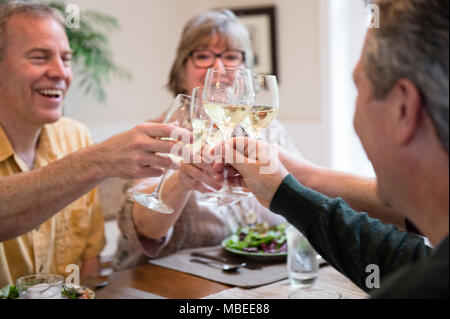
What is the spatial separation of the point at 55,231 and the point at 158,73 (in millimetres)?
3196

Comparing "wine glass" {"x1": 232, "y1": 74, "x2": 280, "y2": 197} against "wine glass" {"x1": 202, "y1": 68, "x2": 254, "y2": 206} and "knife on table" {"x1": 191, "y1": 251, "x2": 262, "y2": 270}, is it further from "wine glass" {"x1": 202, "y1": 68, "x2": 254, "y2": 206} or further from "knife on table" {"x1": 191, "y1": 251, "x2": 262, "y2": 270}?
"knife on table" {"x1": 191, "y1": 251, "x2": 262, "y2": 270}

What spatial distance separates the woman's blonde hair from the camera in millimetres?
2502

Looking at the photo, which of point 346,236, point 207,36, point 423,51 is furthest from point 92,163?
point 423,51

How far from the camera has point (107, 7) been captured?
470 centimetres

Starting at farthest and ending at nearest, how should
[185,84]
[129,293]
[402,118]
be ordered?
[185,84] → [129,293] → [402,118]

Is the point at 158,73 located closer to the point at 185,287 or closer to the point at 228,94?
the point at 185,287

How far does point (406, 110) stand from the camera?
0.81 metres

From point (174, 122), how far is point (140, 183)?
0.77 metres

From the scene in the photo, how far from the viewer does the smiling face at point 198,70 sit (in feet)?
8.09

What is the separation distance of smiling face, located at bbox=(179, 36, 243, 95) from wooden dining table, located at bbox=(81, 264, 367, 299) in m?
0.94

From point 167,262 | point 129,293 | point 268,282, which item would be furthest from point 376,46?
point 167,262

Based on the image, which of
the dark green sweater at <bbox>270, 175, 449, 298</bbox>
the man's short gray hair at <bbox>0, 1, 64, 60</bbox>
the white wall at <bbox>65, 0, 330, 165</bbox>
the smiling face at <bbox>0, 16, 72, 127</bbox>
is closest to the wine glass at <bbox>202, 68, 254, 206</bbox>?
the dark green sweater at <bbox>270, 175, 449, 298</bbox>

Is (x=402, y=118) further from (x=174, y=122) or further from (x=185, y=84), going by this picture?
(x=185, y=84)

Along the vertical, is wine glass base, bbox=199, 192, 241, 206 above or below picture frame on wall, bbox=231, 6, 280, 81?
below
